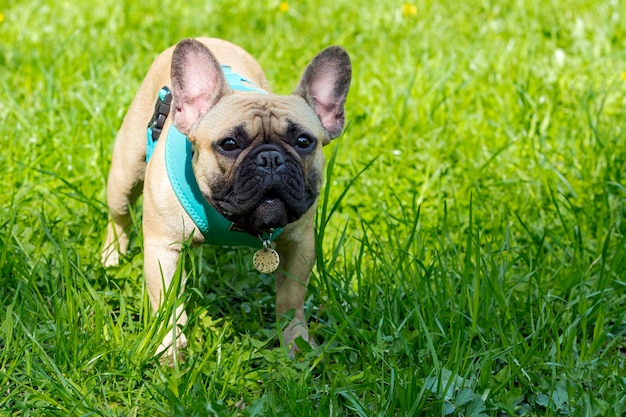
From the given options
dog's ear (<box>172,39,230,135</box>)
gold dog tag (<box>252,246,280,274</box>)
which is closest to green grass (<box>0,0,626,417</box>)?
gold dog tag (<box>252,246,280,274</box>)

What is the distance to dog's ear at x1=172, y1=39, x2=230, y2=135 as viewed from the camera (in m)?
3.37

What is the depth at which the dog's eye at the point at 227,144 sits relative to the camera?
3219 millimetres

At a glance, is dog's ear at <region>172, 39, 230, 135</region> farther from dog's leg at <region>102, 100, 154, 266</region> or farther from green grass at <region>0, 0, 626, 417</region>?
dog's leg at <region>102, 100, 154, 266</region>

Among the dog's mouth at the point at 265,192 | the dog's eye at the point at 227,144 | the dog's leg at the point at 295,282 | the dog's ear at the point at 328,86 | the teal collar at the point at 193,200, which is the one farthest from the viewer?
the dog's leg at the point at 295,282

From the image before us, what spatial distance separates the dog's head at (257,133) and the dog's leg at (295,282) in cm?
32

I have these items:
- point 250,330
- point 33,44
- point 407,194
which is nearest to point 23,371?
point 250,330

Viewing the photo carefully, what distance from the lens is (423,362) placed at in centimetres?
321

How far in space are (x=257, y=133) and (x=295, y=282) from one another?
0.70m

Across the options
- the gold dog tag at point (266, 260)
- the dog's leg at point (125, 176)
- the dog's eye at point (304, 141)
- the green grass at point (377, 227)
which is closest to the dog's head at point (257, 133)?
the dog's eye at point (304, 141)

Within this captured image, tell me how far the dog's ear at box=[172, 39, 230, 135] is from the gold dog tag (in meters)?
0.52

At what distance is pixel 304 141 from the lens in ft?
10.9

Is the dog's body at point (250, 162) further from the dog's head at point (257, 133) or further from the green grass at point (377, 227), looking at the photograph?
the green grass at point (377, 227)

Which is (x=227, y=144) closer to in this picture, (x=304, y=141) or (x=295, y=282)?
(x=304, y=141)

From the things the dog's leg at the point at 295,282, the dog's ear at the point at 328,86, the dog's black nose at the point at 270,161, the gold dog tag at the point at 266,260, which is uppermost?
the dog's ear at the point at 328,86
